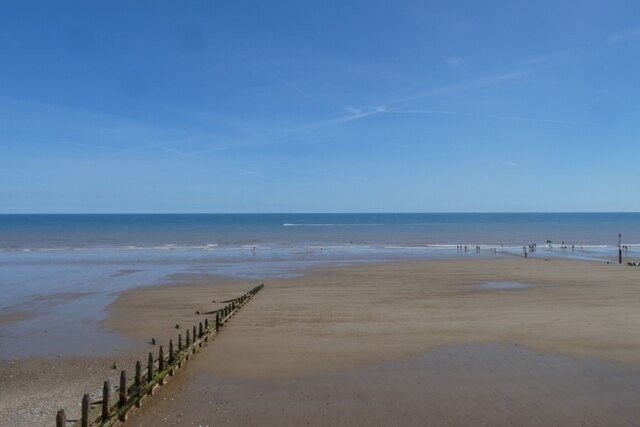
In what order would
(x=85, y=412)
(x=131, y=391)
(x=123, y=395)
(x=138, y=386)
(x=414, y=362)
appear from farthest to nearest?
1. (x=414, y=362)
2. (x=138, y=386)
3. (x=131, y=391)
4. (x=123, y=395)
5. (x=85, y=412)

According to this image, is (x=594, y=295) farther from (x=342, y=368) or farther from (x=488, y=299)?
(x=342, y=368)

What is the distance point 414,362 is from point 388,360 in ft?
2.83

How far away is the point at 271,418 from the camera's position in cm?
1218

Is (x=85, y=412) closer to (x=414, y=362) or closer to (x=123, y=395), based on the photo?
(x=123, y=395)

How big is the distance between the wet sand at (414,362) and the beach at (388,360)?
0.06 metres

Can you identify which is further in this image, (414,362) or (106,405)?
(414,362)

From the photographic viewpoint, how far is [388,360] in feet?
55.3

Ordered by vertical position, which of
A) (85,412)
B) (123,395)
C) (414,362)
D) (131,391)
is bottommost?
(414,362)

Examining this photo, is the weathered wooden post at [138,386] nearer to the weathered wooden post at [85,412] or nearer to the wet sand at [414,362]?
the wet sand at [414,362]

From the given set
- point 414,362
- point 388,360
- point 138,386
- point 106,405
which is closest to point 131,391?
point 138,386

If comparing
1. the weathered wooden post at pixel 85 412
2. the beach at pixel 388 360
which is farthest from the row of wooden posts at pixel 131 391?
the beach at pixel 388 360

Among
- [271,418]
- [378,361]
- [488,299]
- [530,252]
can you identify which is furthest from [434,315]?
[530,252]

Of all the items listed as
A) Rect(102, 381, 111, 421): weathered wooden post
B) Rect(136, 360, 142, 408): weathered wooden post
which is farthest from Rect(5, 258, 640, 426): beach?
Rect(102, 381, 111, 421): weathered wooden post

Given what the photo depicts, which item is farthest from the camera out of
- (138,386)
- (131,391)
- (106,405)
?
(138,386)
